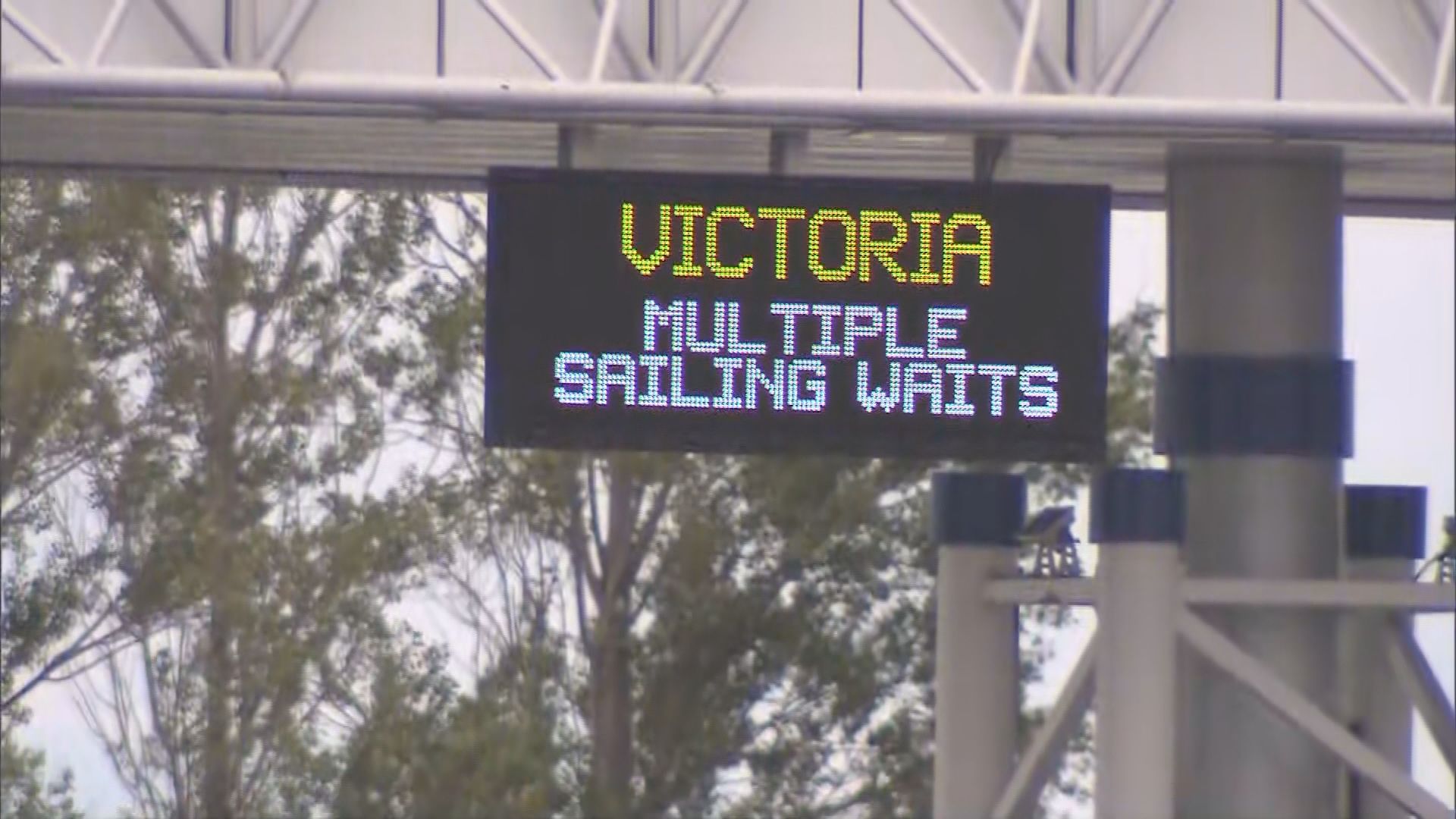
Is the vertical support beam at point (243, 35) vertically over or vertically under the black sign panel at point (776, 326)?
over

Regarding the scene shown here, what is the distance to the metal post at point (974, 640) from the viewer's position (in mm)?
18047

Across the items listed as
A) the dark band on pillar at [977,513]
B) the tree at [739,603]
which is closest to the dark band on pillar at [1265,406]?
the dark band on pillar at [977,513]

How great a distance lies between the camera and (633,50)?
A: 41.4 feet

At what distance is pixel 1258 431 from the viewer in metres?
16.1

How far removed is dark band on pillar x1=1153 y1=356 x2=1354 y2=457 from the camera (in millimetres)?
16047

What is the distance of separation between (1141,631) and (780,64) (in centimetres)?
427

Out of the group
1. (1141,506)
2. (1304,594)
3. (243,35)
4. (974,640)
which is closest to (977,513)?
(974,640)

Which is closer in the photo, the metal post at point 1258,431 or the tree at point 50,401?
the metal post at point 1258,431

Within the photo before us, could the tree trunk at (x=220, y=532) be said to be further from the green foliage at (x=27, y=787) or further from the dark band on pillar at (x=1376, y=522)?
the dark band on pillar at (x=1376, y=522)

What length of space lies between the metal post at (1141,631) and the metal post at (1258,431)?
1.41ft

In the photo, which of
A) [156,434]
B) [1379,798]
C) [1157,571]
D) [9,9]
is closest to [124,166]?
[9,9]

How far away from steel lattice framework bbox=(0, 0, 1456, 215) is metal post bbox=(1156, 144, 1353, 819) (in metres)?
2.95

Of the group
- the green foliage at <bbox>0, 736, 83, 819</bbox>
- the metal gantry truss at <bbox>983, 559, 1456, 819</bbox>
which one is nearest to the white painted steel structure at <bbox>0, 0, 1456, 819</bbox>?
→ the metal gantry truss at <bbox>983, 559, 1456, 819</bbox>

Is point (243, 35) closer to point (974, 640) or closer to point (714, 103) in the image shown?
point (714, 103)
